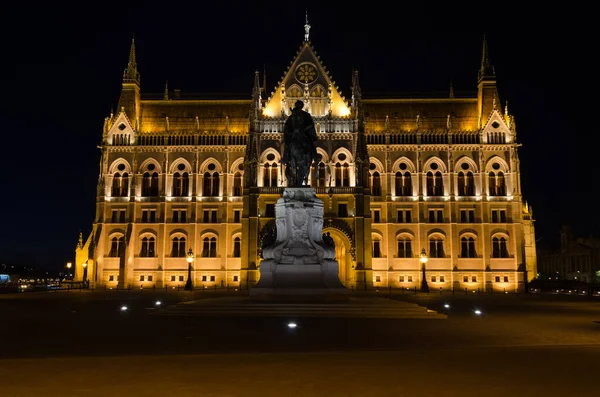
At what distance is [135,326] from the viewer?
2017 centimetres

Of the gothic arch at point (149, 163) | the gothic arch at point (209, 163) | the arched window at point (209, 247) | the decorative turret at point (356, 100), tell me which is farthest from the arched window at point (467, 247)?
the gothic arch at point (149, 163)

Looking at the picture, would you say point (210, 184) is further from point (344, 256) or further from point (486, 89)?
point (486, 89)

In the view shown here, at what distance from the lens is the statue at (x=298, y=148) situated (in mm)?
28359

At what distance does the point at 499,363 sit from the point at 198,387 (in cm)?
647

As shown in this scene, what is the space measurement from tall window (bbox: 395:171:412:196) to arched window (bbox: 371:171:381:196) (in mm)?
2052

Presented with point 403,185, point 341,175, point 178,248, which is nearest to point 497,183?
point 403,185

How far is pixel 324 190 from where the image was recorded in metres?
64.1

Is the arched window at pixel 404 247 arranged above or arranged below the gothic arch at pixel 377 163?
below

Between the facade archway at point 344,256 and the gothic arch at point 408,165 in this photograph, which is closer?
the facade archway at point 344,256

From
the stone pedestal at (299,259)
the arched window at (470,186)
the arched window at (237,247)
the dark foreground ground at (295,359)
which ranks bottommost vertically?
the dark foreground ground at (295,359)

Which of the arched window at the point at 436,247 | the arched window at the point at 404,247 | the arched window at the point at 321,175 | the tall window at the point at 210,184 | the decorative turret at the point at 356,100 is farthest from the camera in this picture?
the tall window at the point at 210,184

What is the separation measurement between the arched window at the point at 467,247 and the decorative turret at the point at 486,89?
14.4 m

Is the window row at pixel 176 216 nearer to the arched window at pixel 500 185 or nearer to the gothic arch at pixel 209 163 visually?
the gothic arch at pixel 209 163

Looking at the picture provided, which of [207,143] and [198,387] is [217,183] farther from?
[198,387]
